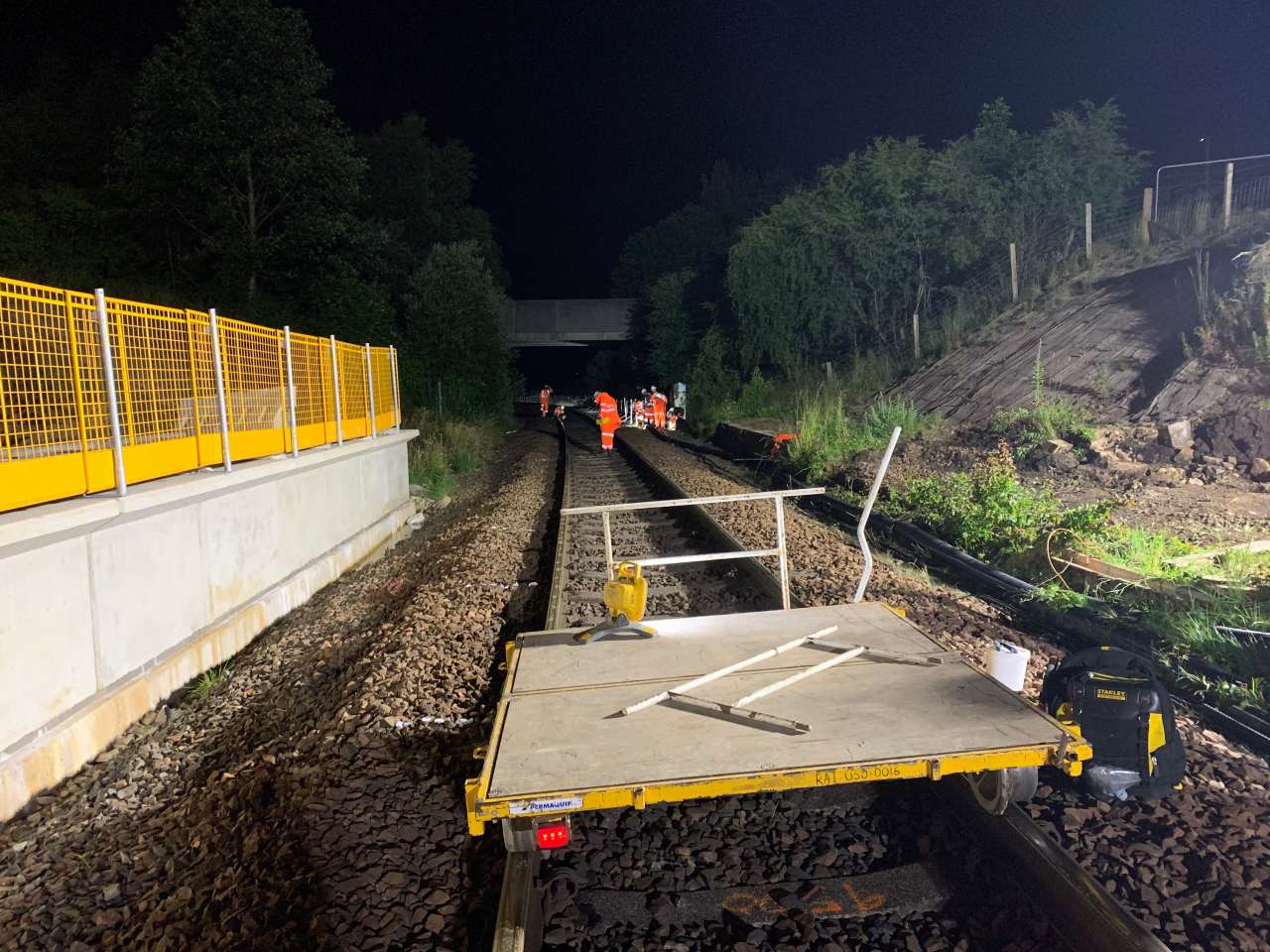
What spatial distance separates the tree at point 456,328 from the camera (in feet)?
107

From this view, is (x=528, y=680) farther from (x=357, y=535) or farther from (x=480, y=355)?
(x=480, y=355)

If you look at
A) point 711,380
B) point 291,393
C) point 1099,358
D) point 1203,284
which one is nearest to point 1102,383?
point 1099,358

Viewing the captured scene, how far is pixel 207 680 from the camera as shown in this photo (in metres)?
5.79

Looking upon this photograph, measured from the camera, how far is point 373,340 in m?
25.8

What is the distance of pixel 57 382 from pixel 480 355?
29.7m

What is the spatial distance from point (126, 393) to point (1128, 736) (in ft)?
20.2

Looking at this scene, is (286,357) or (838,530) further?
(838,530)

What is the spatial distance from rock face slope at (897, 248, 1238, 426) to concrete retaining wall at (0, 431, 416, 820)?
470 inches

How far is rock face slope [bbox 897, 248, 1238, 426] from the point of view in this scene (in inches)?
510

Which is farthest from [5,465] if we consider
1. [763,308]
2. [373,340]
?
[763,308]

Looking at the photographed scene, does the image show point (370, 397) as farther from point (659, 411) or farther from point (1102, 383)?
point (659, 411)

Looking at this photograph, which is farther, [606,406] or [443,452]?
[606,406]

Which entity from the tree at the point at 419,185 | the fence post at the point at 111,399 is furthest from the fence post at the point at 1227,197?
the tree at the point at 419,185

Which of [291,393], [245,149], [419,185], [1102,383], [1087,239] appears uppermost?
[419,185]
